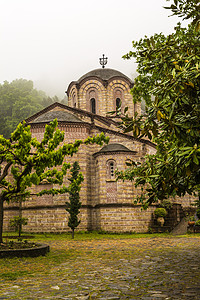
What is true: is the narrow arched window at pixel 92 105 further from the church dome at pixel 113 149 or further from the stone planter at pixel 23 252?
the stone planter at pixel 23 252

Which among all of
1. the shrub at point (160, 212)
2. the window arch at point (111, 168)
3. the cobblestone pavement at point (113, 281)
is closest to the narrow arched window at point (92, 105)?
the window arch at point (111, 168)

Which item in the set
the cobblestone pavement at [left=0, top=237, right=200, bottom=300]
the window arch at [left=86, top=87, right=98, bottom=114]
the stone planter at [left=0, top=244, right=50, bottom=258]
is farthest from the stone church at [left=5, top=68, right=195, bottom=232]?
the cobblestone pavement at [left=0, top=237, right=200, bottom=300]

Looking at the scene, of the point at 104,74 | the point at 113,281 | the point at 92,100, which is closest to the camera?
the point at 113,281

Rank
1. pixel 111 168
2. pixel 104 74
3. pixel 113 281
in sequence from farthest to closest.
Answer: pixel 104 74 < pixel 111 168 < pixel 113 281

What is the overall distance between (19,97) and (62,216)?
45.6 m

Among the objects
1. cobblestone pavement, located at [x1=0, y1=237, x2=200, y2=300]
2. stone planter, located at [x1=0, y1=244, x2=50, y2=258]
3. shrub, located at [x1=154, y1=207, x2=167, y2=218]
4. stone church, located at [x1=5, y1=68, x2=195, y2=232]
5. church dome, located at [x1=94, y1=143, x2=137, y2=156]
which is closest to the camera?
cobblestone pavement, located at [x1=0, y1=237, x2=200, y2=300]

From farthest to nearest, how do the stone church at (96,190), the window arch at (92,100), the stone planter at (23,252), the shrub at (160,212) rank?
1. the window arch at (92,100)
2. the shrub at (160,212)
3. the stone church at (96,190)
4. the stone planter at (23,252)

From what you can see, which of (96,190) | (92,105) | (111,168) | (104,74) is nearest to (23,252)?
(96,190)

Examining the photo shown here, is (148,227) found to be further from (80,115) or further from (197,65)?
(197,65)

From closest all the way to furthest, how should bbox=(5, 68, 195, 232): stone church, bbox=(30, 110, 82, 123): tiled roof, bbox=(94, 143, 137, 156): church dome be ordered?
Answer: bbox=(5, 68, 195, 232): stone church < bbox=(94, 143, 137, 156): church dome < bbox=(30, 110, 82, 123): tiled roof

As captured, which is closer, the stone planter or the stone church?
the stone planter

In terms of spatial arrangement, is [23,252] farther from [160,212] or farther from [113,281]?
[160,212]

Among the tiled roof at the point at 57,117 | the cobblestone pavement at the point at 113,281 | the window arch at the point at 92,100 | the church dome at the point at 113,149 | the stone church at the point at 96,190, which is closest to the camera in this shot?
the cobblestone pavement at the point at 113,281

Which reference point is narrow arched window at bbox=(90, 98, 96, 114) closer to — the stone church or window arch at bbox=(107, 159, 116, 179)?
the stone church
